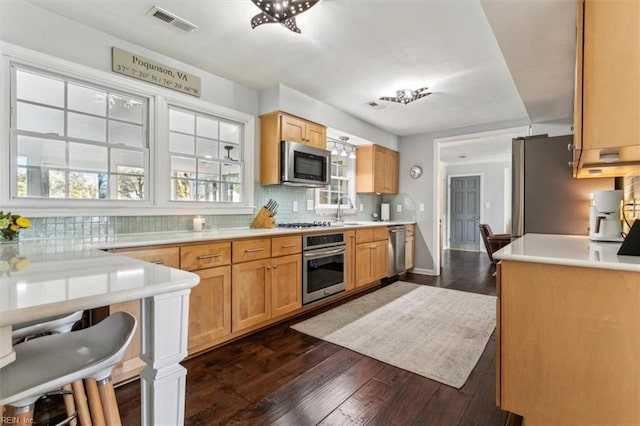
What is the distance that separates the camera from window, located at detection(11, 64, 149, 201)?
2.06 meters

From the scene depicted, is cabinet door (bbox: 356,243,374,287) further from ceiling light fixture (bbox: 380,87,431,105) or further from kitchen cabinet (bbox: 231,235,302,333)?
ceiling light fixture (bbox: 380,87,431,105)

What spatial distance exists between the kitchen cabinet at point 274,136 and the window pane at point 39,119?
1738 millimetres

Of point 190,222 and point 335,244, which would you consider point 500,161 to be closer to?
point 335,244

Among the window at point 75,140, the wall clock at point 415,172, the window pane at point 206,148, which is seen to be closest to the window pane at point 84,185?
the window at point 75,140

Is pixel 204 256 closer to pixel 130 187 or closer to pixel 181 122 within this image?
pixel 130 187

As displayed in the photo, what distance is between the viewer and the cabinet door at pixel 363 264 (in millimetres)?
3906

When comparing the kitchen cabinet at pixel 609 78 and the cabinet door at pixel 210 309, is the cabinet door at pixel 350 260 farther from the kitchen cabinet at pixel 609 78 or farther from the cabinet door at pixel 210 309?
the kitchen cabinet at pixel 609 78

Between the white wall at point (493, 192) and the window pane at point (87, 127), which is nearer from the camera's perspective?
the window pane at point (87, 127)

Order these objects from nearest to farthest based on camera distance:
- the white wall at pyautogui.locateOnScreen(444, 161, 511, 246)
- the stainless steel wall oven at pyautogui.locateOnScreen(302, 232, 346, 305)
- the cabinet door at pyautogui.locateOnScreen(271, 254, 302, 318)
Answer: the cabinet door at pyautogui.locateOnScreen(271, 254, 302, 318), the stainless steel wall oven at pyautogui.locateOnScreen(302, 232, 346, 305), the white wall at pyautogui.locateOnScreen(444, 161, 511, 246)

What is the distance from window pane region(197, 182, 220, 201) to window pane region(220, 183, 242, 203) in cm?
6

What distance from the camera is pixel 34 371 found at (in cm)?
83

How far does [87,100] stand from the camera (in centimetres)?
235

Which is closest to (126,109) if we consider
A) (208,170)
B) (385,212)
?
(208,170)

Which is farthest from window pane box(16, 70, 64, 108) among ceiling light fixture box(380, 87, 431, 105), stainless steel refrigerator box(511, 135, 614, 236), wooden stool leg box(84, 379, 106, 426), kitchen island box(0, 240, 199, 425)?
stainless steel refrigerator box(511, 135, 614, 236)
